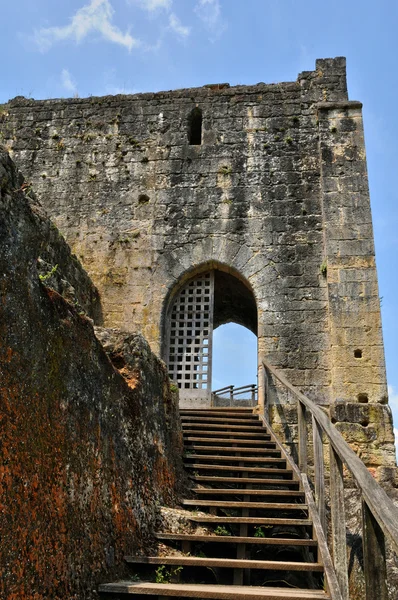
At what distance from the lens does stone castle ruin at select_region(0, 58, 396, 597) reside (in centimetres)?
899

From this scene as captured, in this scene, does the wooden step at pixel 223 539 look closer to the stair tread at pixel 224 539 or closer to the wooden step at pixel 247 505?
the stair tread at pixel 224 539

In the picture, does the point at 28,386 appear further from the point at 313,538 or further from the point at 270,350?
the point at 270,350

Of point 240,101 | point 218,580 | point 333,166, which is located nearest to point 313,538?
point 218,580

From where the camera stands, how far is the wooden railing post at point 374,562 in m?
2.63

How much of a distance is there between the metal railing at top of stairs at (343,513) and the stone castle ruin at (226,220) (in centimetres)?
302

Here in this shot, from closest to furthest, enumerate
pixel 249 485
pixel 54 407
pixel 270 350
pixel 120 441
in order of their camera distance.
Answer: pixel 54 407
pixel 120 441
pixel 249 485
pixel 270 350

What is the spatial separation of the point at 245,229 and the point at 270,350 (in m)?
2.17

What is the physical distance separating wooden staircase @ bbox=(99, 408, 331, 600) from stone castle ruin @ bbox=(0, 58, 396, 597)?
5.73 ft

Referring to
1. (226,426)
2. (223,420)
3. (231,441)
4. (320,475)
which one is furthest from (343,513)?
(223,420)

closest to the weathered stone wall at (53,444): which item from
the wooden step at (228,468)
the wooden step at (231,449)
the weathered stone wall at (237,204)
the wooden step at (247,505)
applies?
the wooden step at (247,505)

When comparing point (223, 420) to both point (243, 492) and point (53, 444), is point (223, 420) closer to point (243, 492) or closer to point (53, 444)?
point (243, 492)

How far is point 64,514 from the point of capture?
3.12 metres

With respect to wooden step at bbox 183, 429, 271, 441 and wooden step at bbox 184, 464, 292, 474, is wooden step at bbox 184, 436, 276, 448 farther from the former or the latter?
wooden step at bbox 184, 464, 292, 474

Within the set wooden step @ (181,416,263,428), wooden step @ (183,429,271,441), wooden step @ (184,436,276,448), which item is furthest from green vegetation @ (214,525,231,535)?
wooden step @ (181,416,263,428)
